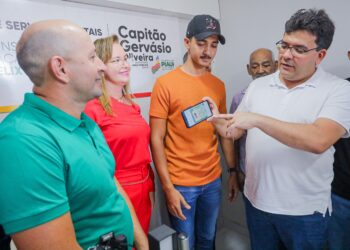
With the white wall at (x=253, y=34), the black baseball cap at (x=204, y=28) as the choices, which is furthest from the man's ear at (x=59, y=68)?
the white wall at (x=253, y=34)

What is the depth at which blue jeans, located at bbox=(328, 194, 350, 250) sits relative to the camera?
1.39 m

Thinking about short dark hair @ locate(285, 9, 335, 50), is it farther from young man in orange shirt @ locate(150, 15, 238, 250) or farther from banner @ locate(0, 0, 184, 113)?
banner @ locate(0, 0, 184, 113)

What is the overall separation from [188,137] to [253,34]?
1.15 m

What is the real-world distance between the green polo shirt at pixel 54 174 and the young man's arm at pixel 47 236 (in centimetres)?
1

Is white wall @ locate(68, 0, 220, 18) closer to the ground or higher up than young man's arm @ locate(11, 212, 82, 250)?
higher up

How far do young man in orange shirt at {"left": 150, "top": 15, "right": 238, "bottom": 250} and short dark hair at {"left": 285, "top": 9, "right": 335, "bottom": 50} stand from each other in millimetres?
467

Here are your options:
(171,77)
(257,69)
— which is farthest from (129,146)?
(257,69)

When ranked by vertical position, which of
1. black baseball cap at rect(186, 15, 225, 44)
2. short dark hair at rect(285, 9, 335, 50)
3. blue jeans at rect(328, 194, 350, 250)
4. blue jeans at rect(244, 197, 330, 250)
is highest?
black baseball cap at rect(186, 15, 225, 44)

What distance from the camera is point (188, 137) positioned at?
143 cm

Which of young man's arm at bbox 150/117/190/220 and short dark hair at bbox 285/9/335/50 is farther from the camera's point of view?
young man's arm at bbox 150/117/190/220

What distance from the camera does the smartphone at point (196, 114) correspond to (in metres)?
1.25

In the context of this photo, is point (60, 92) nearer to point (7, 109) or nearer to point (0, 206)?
point (0, 206)

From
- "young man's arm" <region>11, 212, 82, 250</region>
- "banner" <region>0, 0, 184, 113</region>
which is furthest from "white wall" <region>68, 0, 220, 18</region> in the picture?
"young man's arm" <region>11, 212, 82, 250</region>

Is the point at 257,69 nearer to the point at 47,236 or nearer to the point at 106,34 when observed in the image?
the point at 106,34
